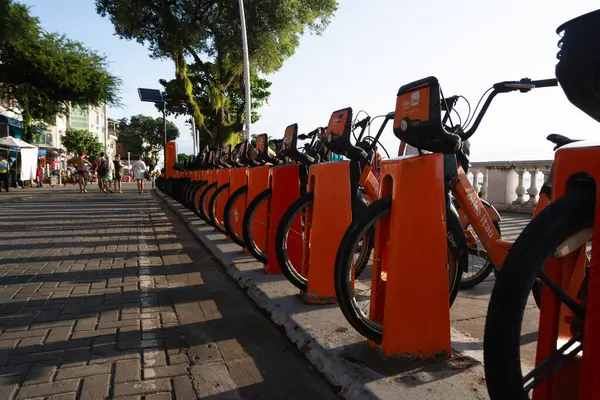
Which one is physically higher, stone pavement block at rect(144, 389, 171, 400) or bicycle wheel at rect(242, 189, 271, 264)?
bicycle wheel at rect(242, 189, 271, 264)

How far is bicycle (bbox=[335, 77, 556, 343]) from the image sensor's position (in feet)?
8.77

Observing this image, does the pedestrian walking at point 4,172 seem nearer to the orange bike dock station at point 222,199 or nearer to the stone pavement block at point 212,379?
the orange bike dock station at point 222,199

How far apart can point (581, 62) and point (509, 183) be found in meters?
10.5

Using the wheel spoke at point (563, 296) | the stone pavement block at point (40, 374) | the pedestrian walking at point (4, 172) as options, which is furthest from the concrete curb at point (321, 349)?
the pedestrian walking at point (4, 172)

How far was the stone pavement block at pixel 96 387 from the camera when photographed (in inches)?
94.6

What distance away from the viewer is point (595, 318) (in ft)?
4.88

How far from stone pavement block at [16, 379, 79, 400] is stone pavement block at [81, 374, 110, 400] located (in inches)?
2.1

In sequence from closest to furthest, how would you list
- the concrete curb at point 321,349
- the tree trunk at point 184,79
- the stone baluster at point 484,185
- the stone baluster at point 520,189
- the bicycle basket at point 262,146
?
1. the concrete curb at point 321,349
2. the bicycle basket at point 262,146
3. the stone baluster at point 520,189
4. the stone baluster at point 484,185
5. the tree trunk at point 184,79

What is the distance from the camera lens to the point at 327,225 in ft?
12.0

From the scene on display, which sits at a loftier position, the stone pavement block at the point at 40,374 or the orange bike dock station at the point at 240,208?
the orange bike dock station at the point at 240,208

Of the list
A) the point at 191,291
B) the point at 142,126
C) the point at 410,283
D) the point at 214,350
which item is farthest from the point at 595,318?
the point at 142,126

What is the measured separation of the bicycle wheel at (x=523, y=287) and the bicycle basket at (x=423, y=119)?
45.3 inches

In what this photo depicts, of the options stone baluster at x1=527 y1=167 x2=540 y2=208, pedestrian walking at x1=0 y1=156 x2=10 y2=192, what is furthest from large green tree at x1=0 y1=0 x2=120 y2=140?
stone baluster at x1=527 y1=167 x2=540 y2=208

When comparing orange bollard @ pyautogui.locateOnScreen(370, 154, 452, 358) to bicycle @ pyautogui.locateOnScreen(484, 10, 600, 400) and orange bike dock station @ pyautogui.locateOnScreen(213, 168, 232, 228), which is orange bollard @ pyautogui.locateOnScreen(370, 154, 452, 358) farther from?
orange bike dock station @ pyautogui.locateOnScreen(213, 168, 232, 228)
